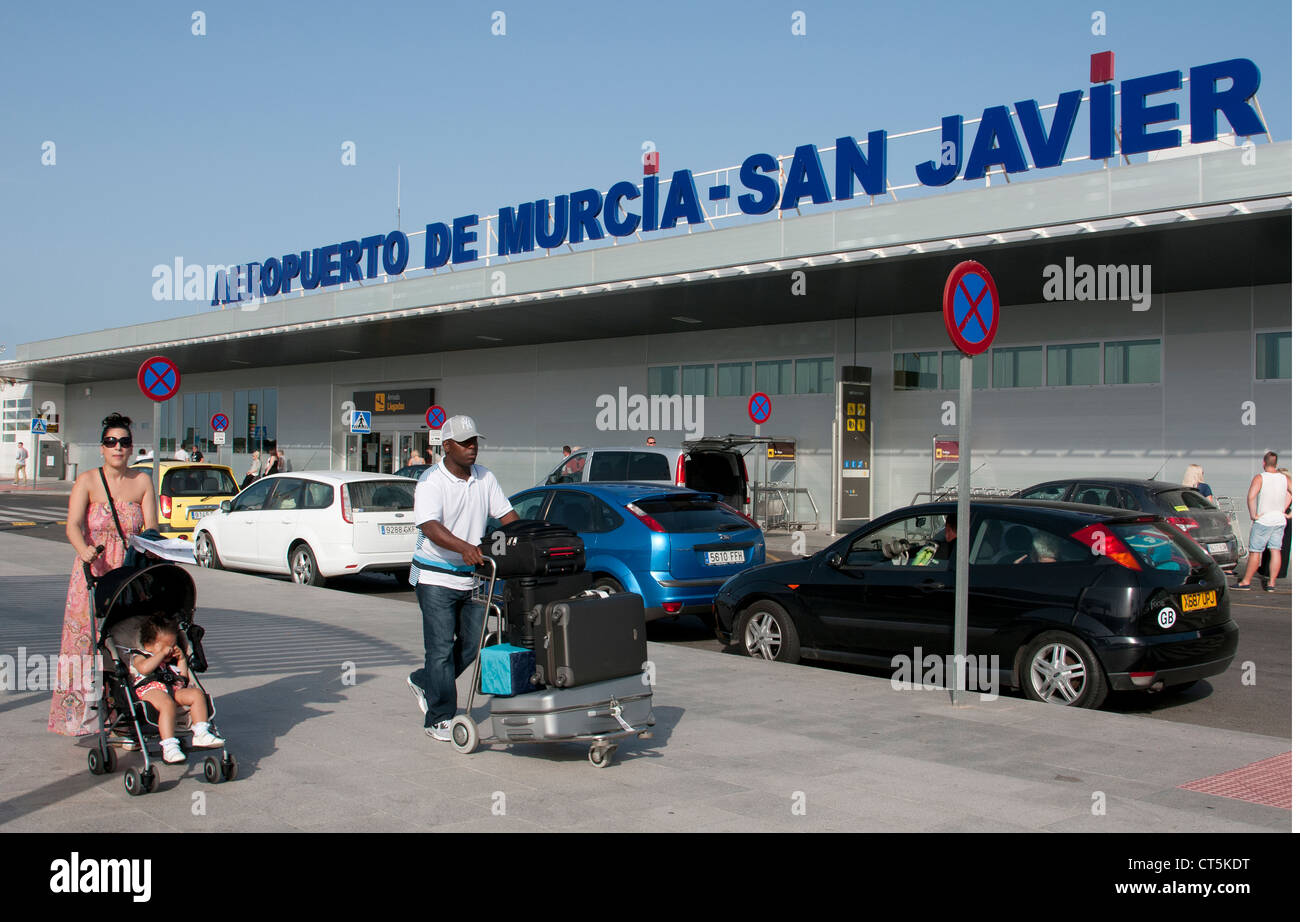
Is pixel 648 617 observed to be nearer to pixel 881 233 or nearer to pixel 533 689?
pixel 533 689

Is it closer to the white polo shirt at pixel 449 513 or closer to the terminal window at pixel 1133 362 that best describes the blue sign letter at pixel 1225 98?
the terminal window at pixel 1133 362

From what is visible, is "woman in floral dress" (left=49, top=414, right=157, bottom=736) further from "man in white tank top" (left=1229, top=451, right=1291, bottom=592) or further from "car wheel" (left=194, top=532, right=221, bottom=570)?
"man in white tank top" (left=1229, top=451, right=1291, bottom=592)

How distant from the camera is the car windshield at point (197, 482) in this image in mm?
18703

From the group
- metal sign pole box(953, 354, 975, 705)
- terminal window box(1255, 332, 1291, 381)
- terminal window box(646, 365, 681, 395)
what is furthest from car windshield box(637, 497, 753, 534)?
terminal window box(646, 365, 681, 395)

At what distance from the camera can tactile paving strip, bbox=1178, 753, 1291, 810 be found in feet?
18.0

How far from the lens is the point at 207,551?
16.5m

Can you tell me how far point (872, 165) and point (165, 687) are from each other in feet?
60.5

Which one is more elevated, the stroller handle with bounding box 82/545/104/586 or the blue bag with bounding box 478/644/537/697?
the stroller handle with bounding box 82/545/104/586

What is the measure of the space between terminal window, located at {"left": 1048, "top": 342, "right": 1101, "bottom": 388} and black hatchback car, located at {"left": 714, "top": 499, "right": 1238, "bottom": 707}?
562 inches

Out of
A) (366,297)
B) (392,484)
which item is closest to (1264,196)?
(392,484)

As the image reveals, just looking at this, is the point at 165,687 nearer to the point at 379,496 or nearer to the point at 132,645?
the point at 132,645

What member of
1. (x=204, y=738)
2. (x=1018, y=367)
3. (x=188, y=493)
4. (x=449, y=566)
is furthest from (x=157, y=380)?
(x=1018, y=367)

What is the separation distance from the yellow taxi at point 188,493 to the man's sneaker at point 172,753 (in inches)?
538
